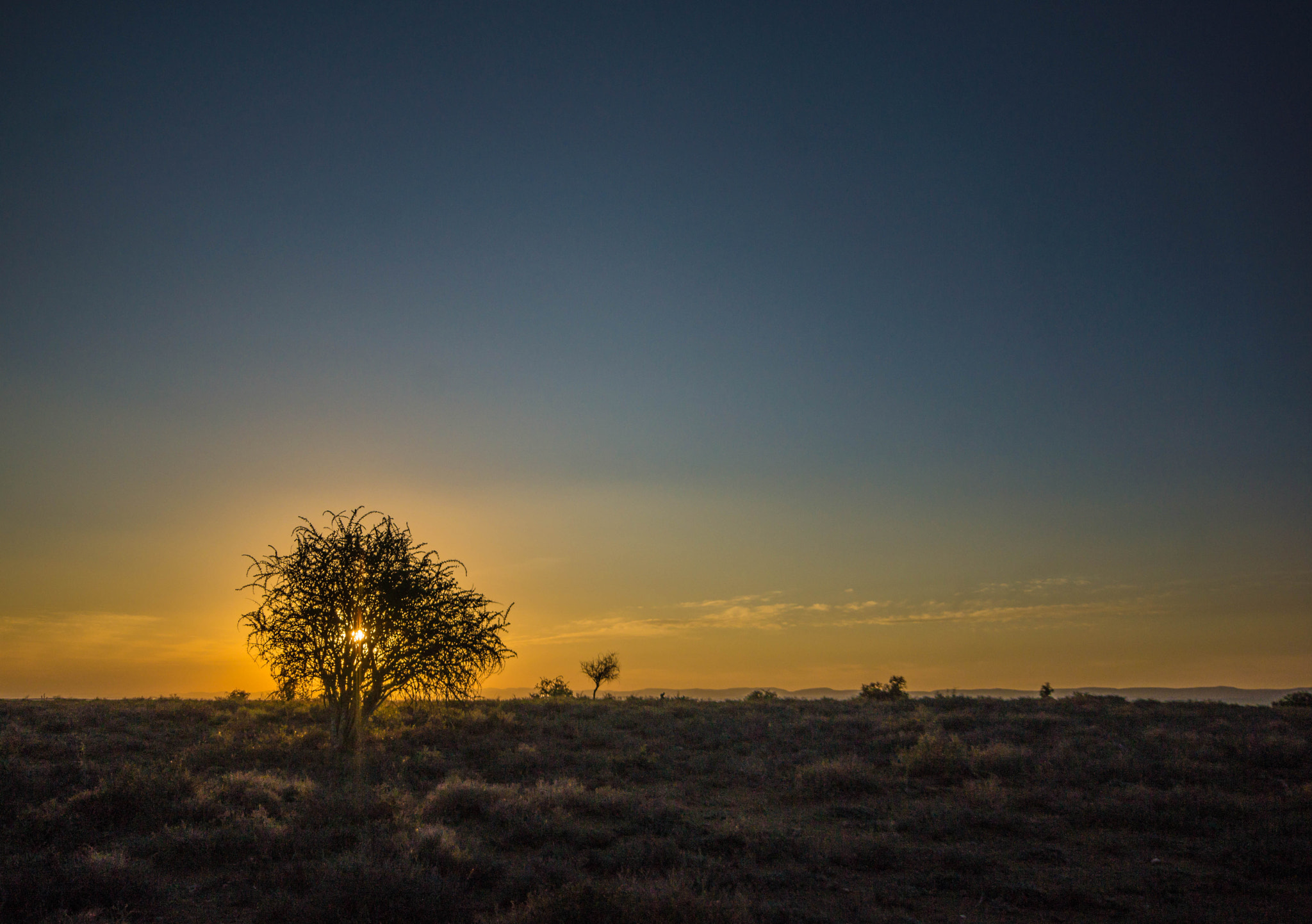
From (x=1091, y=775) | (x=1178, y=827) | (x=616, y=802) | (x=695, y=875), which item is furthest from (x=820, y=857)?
(x=1091, y=775)

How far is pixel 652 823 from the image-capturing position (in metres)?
13.7

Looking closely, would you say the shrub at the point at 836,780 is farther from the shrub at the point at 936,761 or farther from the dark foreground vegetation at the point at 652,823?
the shrub at the point at 936,761

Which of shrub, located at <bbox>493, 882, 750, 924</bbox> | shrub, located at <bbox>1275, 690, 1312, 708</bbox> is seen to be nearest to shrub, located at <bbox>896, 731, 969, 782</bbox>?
shrub, located at <bbox>493, 882, 750, 924</bbox>

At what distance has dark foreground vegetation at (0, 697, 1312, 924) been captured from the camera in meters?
9.20

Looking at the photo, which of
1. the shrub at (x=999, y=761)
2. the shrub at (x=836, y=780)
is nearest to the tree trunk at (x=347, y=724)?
the shrub at (x=836, y=780)

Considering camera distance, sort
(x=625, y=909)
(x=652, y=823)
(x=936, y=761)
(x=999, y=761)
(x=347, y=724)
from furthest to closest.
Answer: (x=347, y=724)
(x=936, y=761)
(x=999, y=761)
(x=652, y=823)
(x=625, y=909)

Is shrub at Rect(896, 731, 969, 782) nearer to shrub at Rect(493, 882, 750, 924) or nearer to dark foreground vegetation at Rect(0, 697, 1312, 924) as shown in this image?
dark foreground vegetation at Rect(0, 697, 1312, 924)

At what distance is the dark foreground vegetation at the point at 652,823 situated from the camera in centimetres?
920

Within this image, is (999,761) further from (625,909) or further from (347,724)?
(347,724)

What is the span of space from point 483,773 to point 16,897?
459 inches

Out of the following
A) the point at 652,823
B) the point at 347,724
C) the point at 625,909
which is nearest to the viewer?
the point at 625,909

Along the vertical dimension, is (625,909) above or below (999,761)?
above

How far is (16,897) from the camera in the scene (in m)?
8.62

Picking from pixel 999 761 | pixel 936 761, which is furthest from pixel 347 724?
pixel 999 761
